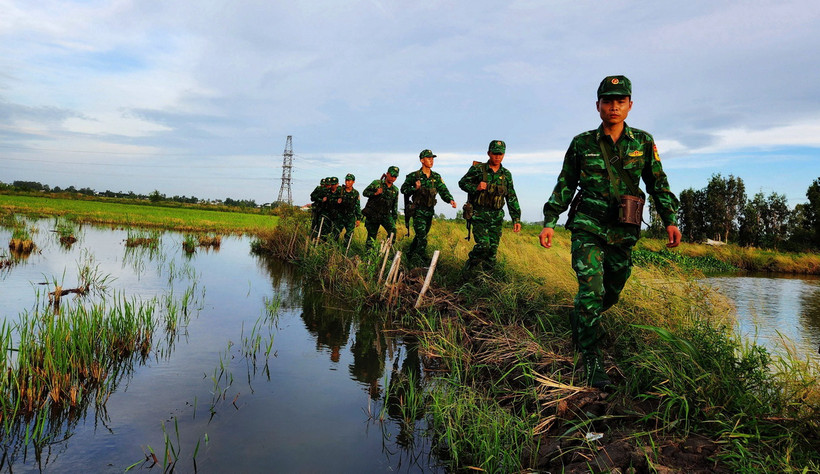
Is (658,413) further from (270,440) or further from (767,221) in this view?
(767,221)

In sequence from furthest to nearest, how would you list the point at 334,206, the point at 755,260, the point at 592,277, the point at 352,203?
the point at 755,260, the point at 334,206, the point at 352,203, the point at 592,277

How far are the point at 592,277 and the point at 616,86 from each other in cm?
154

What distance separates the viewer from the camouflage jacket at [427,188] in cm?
923

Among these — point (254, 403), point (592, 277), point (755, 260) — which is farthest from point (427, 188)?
point (755, 260)

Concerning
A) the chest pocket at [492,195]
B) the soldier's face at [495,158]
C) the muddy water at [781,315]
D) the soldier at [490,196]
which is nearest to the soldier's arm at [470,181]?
the soldier at [490,196]

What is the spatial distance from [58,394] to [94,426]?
19.2 inches

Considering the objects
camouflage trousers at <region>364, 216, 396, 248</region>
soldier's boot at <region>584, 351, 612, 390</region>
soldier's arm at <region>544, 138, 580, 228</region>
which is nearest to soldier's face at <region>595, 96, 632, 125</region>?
soldier's arm at <region>544, 138, 580, 228</region>

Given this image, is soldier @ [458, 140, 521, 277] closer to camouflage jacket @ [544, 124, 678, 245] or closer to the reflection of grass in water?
camouflage jacket @ [544, 124, 678, 245]

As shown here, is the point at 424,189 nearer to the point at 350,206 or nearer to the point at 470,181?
the point at 470,181

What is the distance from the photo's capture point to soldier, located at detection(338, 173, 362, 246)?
1252 centimetres

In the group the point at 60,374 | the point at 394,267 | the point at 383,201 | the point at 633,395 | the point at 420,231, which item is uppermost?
the point at 383,201

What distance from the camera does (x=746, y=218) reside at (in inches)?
1618

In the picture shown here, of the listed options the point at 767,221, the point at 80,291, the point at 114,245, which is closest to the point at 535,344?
the point at 80,291

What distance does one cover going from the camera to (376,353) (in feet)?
17.6
